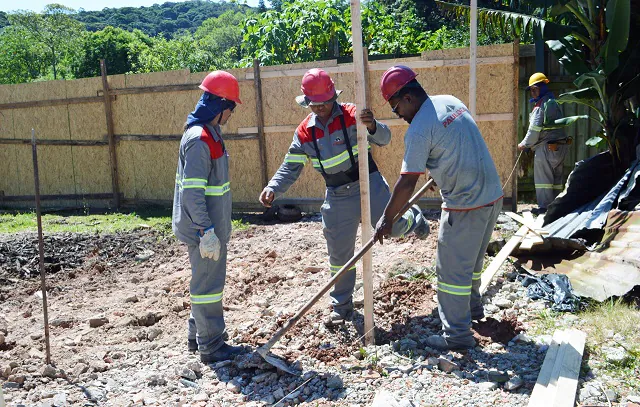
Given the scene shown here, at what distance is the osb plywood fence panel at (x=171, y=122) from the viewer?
894 cm

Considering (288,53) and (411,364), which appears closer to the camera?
(411,364)

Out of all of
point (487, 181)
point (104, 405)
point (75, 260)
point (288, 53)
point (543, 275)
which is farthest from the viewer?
point (288, 53)

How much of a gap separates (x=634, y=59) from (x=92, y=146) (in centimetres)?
957

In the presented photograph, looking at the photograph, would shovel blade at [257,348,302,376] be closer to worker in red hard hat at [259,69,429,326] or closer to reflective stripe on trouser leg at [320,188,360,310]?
worker in red hard hat at [259,69,429,326]

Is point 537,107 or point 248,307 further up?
point 537,107

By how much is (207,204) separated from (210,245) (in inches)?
16.7

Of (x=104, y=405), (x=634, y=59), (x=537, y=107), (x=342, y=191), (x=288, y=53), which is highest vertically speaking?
(x=288, y=53)

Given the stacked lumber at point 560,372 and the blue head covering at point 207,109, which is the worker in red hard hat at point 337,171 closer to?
the blue head covering at point 207,109

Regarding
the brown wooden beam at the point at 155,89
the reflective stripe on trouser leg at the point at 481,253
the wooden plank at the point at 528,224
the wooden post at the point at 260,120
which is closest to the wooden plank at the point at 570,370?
the reflective stripe on trouser leg at the point at 481,253

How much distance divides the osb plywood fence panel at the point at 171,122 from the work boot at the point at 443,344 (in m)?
5.08

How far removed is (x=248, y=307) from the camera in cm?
602

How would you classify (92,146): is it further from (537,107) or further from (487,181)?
(487,181)

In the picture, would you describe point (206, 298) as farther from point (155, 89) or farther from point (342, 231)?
point (155, 89)

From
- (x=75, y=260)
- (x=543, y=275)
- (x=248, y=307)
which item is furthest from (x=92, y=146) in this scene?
(x=543, y=275)
